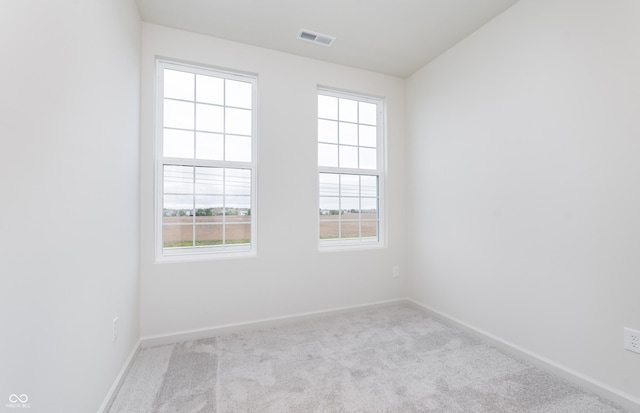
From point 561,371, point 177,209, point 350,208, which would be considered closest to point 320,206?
point 350,208

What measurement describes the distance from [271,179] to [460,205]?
1967mm

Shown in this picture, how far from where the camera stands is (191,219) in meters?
2.72

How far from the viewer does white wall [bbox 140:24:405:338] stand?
252 centimetres

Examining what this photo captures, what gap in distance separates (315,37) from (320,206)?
1732mm

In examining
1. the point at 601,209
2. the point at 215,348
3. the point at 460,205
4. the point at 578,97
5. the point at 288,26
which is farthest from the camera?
the point at 460,205

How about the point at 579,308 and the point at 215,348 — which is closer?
the point at 579,308

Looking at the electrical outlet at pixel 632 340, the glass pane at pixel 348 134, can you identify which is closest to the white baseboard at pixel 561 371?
the electrical outlet at pixel 632 340

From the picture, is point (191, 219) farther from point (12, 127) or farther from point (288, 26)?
point (288, 26)

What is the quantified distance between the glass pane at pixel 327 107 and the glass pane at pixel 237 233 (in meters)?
1.51

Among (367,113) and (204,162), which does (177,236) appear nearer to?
(204,162)

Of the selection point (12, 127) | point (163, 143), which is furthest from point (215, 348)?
point (12, 127)

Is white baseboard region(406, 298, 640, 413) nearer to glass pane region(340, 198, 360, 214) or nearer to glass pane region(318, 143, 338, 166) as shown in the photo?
glass pane region(340, 198, 360, 214)

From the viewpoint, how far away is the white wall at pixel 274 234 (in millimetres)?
2521

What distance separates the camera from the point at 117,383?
184cm
